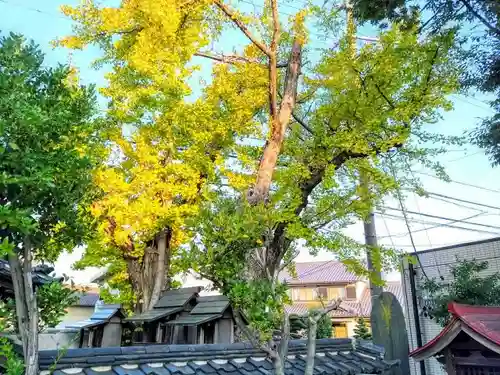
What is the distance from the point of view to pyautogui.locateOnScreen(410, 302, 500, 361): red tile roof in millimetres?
5777

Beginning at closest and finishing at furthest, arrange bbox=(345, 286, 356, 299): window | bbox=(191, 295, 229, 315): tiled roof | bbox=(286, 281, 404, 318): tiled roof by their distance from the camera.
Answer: bbox=(191, 295, 229, 315): tiled roof
bbox=(286, 281, 404, 318): tiled roof
bbox=(345, 286, 356, 299): window

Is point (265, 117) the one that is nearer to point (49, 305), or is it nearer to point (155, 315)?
point (155, 315)

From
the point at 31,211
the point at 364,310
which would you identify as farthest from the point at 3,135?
the point at 364,310

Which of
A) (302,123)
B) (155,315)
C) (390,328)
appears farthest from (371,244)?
(155,315)

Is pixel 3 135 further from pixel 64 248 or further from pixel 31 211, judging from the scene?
pixel 64 248

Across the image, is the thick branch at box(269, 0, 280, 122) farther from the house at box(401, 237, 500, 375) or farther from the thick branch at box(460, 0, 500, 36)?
the house at box(401, 237, 500, 375)

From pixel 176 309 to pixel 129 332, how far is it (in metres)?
2.48

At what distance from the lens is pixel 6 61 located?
449cm

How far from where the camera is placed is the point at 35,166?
4207mm

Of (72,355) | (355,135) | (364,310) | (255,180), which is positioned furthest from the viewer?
(364,310)

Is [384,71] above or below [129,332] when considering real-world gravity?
above

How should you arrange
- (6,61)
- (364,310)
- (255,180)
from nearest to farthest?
(6,61) → (255,180) → (364,310)

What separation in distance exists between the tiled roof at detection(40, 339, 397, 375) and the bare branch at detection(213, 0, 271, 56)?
7.39 metres

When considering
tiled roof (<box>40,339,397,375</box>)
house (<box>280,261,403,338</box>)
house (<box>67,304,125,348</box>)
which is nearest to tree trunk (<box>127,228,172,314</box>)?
house (<box>67,304,125,348</box>)
